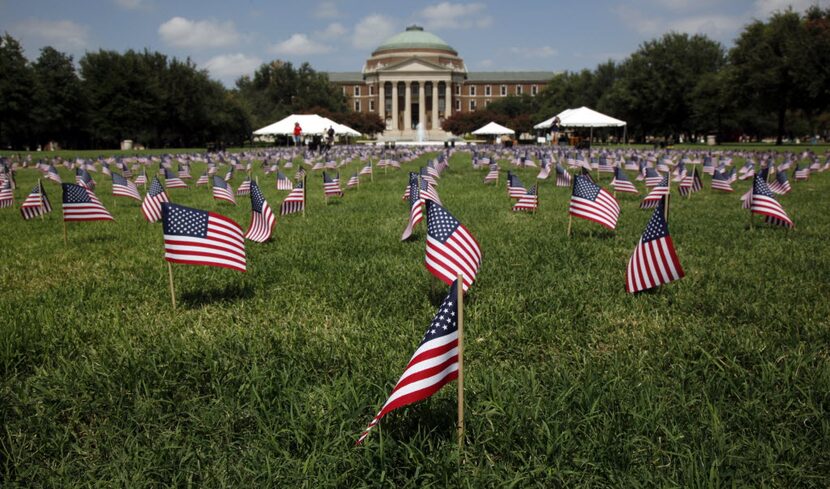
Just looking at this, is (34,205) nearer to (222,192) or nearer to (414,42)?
(222,192)

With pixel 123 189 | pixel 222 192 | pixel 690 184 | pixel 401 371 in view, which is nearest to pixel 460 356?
pixel 401 371

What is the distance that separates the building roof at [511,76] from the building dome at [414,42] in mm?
8658

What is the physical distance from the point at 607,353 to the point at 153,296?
12.7 ft

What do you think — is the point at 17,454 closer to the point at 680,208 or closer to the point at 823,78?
the point at 680,208

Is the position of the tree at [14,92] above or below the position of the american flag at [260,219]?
above

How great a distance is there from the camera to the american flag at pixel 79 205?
6918mm

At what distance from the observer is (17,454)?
8.44 ft

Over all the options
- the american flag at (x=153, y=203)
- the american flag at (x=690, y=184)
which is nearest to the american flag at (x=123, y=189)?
the american flag at (x=153, y=203)

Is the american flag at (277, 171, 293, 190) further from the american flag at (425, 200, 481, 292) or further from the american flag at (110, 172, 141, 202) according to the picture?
the american flag at (425, 200, 481, 292)

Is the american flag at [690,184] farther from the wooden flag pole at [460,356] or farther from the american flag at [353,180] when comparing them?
the wooden flag pole at [460,356]

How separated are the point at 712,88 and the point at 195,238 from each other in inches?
2408

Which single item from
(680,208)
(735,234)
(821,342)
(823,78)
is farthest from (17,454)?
(823,78)

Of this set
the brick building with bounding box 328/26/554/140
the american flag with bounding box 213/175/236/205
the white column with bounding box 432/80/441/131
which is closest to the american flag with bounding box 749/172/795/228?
the american flag with bounding box 213/175/236/205

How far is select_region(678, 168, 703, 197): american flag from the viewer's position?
36.9ft
